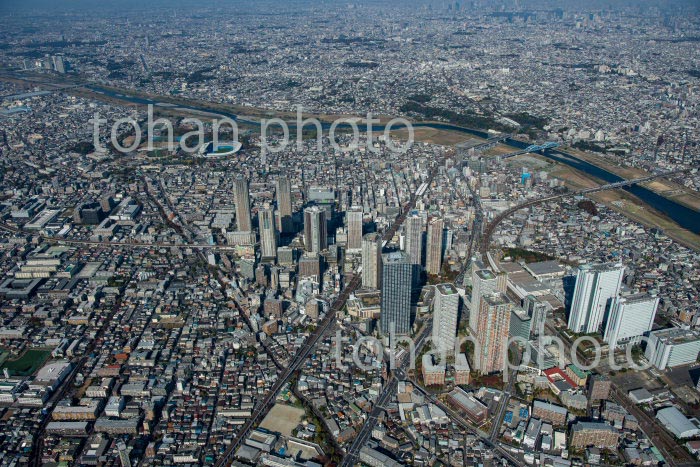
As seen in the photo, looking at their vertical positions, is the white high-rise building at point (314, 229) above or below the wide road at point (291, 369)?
above

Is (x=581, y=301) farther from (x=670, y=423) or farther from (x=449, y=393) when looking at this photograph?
(x=449, y=393)

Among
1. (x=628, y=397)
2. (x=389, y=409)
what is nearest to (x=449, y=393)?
(x=389, y=409)

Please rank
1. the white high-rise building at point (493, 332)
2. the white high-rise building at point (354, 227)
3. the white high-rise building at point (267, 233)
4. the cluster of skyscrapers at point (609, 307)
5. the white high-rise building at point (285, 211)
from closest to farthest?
the white high-rise building at point (493, 332)
the cluster of skyscrapers at point (609, 307)
the white high-rise building at point (267, 233)
the white high-rise building at point (354, 227)
the white high-rise building at point (285, 211)

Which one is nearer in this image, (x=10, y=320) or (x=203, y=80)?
(x=10, y=320)

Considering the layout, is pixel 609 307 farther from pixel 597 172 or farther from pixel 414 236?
pixel 597 172

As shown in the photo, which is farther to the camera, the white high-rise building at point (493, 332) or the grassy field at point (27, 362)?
the grassy field at point (27, 362)

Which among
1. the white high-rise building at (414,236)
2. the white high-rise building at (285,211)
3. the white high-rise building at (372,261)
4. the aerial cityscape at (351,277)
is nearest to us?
the aerial cityscape at (351,277)

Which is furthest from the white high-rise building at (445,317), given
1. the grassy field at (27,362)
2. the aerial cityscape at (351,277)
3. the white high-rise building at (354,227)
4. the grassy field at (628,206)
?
the grassy field at (628,206)

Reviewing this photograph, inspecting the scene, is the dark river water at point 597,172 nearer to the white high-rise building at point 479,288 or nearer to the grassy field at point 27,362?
the white high-rise building at point 479,288
